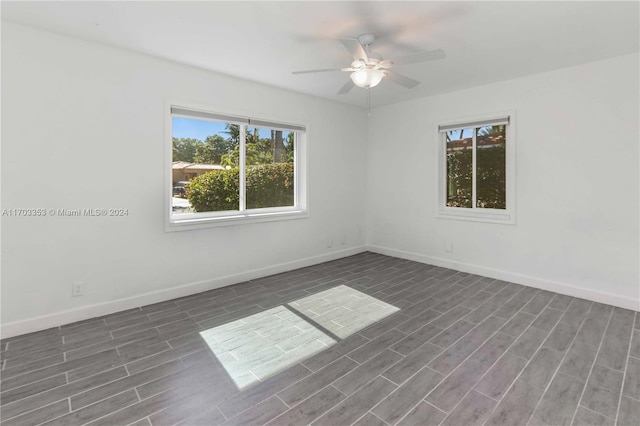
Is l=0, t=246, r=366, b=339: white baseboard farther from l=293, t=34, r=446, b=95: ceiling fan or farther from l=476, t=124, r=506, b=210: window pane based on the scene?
l=476, t=124, r=506, b=210: window pane

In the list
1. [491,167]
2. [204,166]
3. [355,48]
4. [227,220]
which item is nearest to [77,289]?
[227,220]

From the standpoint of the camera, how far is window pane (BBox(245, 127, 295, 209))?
4395 millimetres

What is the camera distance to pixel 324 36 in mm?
2816

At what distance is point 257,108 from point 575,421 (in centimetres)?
410

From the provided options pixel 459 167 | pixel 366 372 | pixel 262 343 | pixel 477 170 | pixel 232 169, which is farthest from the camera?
pixel 459 167

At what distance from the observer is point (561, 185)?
368 cm

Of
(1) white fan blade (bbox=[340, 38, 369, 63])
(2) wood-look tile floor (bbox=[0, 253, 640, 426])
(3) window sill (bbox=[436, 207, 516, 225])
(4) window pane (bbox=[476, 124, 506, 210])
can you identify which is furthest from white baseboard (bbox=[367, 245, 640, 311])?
(1) white fan blade (bbox=[340, 38, 369, 63])

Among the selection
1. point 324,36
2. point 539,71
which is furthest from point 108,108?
point 539,71

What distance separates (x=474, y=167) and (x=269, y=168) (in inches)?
115

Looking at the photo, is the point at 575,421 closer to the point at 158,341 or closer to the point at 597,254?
the point at 597,254

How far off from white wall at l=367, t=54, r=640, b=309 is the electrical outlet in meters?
4.31

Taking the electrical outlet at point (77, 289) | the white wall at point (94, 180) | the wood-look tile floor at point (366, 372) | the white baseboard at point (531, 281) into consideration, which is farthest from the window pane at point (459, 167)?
the electrical outlet at point (77, 289)

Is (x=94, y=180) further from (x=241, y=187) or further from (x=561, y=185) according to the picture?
(x=561, y=185)

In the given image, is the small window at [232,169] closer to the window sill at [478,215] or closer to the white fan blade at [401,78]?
the white fan blade at [401,78]
